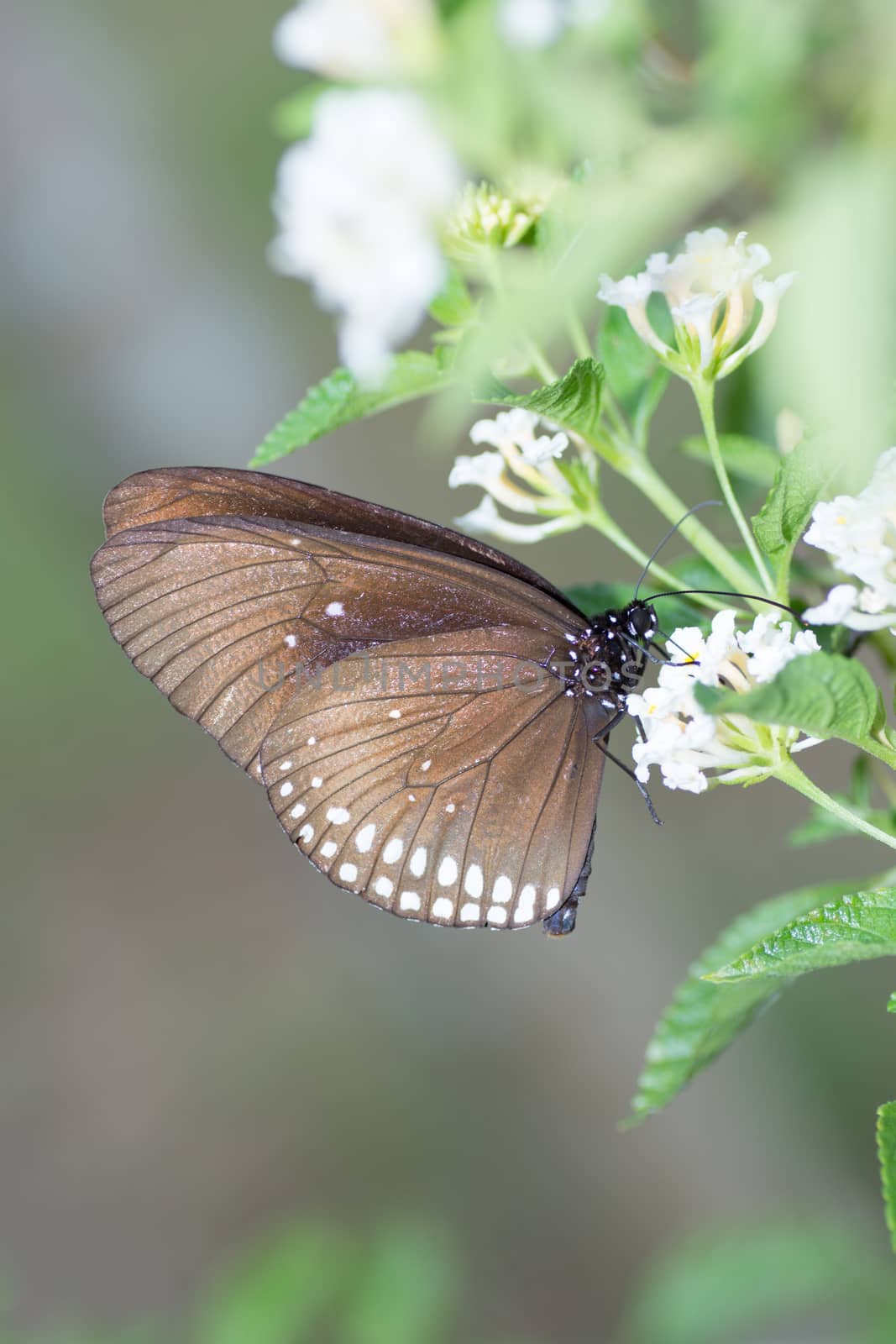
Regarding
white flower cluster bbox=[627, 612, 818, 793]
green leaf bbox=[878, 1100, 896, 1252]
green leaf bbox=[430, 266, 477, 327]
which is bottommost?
green leaf bbox=[878, 1100, 896, 1252]

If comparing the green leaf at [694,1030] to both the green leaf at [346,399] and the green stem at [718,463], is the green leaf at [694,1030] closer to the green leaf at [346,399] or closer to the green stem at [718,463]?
the green stem at [718,463]

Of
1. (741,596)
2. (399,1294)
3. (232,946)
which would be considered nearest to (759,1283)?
(399,1294)

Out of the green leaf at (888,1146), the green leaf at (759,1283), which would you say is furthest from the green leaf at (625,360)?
the green leaf at (759,1283)

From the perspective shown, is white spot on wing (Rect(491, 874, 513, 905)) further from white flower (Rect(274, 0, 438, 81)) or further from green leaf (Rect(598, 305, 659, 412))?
white flower (Rect(274, 0, 438, 81))

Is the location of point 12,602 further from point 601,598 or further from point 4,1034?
point 601,598

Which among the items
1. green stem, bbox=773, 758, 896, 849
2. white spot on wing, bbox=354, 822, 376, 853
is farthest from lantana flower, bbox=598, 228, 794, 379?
white spot on wing, bbox=354, 822, 376, 853

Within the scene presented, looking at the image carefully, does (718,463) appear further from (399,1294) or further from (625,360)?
(399,1294)
